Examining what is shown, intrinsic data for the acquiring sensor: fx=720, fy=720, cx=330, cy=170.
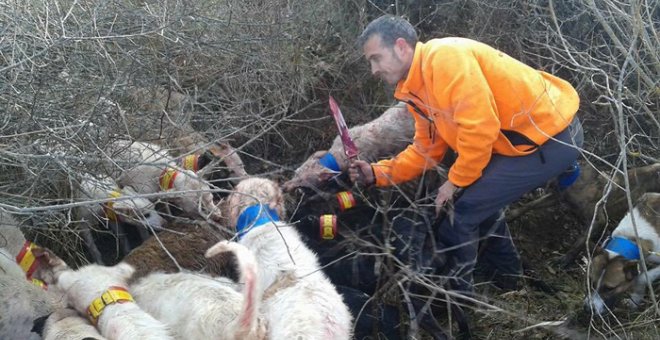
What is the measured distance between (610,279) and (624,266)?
0.13m

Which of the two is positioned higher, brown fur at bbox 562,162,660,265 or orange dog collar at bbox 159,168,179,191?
orange dog collar at bbox 159,168,179,191

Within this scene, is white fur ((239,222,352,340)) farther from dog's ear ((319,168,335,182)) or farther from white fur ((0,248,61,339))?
white fur ((0,248,61,339))

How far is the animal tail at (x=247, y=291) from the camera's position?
3.51 metres

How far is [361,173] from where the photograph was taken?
521cm

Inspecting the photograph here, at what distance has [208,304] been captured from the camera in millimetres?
4133

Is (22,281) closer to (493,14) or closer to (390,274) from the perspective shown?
(390,274)

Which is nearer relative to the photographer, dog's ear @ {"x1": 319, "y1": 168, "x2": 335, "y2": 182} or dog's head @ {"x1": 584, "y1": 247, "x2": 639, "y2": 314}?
dog's head @ {"x1": 584, "y1": 247, "x2": 639, "y2": 314}

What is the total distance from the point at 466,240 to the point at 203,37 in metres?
2.58

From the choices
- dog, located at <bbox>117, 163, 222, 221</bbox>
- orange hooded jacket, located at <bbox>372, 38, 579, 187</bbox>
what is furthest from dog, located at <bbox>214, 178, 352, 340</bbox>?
orange hooded jacket, located at <bbox>372, 38, 579, 187</bbox>

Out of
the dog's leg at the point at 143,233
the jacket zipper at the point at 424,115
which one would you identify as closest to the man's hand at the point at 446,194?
the jacket zipper at the point at 424,115

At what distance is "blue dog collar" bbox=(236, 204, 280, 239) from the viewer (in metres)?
4.72

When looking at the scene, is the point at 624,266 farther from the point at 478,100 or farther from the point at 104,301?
the point at 104,301

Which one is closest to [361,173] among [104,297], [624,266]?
[624,266]

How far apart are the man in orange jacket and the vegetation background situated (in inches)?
12.8
